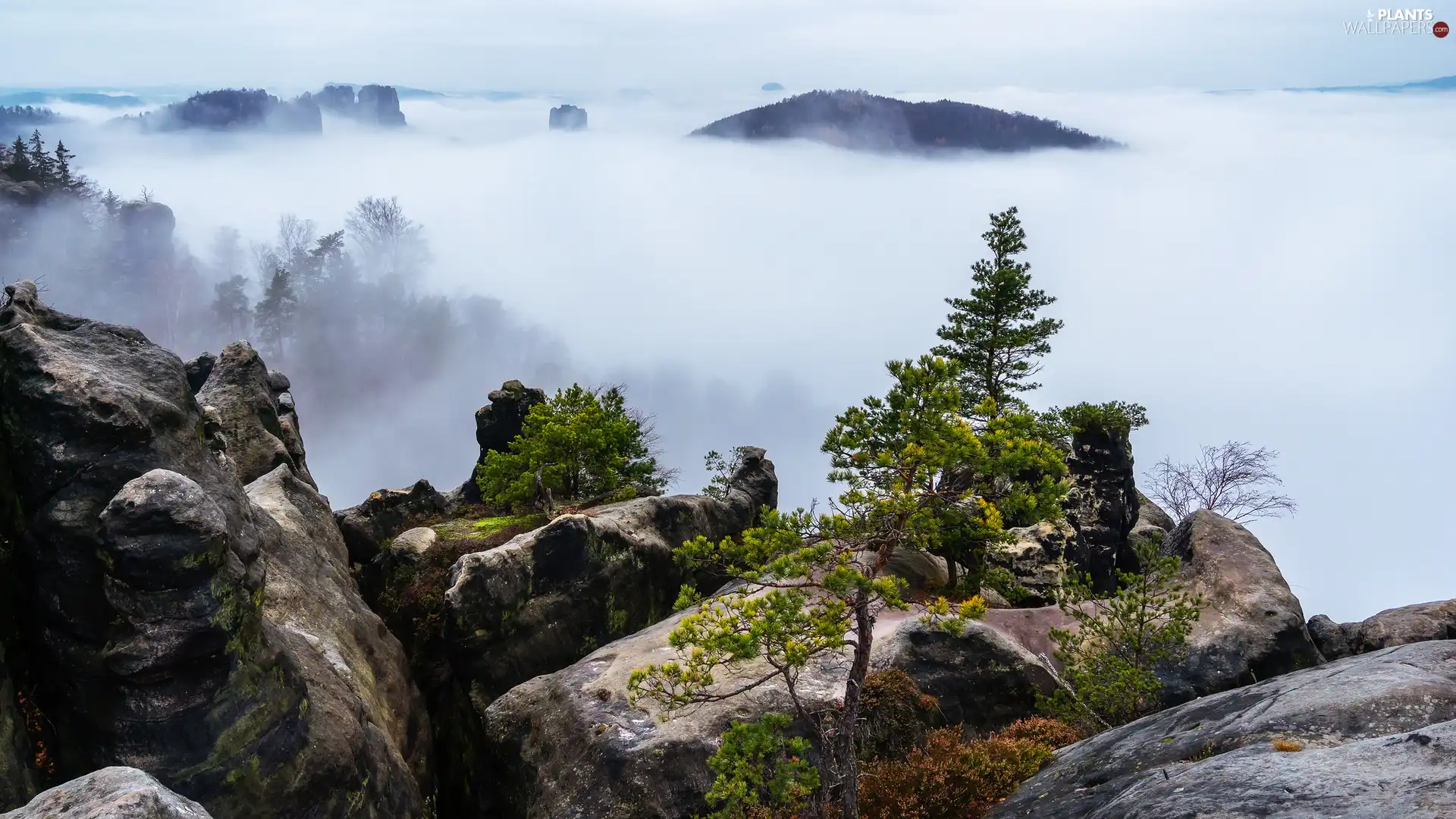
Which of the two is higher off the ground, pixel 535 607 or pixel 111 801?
pixel 111 801

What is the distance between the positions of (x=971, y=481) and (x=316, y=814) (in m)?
14.2

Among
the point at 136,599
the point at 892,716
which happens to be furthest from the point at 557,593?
the point at 136,599

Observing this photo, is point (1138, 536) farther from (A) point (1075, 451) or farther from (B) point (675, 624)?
(B) point (675, 624)

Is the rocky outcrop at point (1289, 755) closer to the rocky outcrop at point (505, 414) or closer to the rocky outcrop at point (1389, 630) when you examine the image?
the rocky outcrop at point (1389, 630)

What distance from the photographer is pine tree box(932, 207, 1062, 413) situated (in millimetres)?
41375

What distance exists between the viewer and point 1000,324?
4216cm

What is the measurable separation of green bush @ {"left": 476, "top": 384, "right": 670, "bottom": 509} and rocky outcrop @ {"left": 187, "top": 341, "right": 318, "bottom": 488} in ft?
24.4

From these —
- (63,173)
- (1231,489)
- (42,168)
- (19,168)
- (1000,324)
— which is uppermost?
(42,168)

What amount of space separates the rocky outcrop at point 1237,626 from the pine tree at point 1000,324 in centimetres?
1266

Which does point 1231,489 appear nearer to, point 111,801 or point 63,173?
point 111,801

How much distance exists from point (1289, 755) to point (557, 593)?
20929mm

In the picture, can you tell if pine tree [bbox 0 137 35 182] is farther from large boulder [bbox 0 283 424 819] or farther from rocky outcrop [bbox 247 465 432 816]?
large boulder [bbox 0 283 424 819]

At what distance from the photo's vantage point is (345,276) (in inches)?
5595

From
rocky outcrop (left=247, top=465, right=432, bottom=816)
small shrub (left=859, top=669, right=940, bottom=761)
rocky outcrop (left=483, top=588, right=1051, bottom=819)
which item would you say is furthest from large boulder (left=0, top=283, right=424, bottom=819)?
small shrub (left=859, top=669, right=940, bottom=761)
